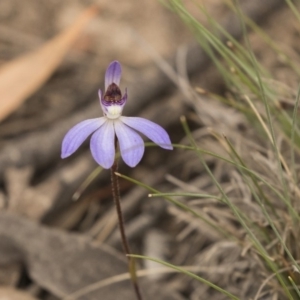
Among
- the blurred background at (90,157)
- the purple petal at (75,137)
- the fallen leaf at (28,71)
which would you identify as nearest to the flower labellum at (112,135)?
the purple petal at (75,137)

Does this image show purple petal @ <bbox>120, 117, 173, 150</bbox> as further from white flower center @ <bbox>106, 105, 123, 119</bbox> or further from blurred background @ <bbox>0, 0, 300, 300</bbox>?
blurred background @ <bbox>0, 0, 300, 300</bbox>

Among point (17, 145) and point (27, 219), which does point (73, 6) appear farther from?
point (27, 219)

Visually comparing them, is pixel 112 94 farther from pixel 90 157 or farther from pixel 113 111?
pixel 90 157

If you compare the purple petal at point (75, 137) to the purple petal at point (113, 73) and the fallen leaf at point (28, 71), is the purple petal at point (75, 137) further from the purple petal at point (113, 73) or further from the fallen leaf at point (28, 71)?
the fallen leaf at point (28, 71)

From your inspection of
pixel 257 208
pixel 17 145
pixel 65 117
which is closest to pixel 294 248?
pixel 257 208

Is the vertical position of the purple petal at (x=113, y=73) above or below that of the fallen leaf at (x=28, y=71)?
below

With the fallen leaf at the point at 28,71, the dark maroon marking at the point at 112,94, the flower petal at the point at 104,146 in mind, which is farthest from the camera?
the fallen leaf at the point at 28,71
